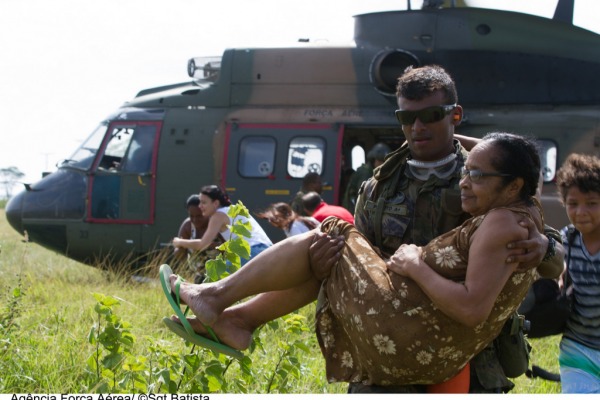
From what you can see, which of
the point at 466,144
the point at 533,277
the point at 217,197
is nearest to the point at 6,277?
the point at 217,197

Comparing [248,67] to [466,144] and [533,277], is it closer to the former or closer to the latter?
[466,144]

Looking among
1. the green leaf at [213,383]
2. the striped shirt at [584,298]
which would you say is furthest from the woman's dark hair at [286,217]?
the green leaf at [213,383]

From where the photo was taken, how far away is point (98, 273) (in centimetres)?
1020

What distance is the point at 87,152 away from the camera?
1129 cm

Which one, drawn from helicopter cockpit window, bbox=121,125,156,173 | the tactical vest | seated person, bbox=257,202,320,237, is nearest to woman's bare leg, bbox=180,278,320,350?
the tactical vest

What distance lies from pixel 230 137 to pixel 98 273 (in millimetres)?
2406

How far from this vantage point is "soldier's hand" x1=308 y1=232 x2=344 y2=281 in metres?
3.03

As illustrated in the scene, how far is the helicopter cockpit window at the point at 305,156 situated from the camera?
10.4 m

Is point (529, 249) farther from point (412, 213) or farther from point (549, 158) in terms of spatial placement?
point (549, 158)

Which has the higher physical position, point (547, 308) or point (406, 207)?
point (406, 207)

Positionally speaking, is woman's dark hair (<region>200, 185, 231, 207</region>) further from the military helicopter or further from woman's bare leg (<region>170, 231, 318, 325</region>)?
woman's bare leg (<region>170, 231, 318, 325</region>)

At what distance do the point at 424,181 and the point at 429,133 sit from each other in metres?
0.20

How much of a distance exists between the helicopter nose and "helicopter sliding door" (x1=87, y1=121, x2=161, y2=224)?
1.06 meters

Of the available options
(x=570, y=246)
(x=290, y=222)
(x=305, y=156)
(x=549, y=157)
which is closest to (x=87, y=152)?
(x=305, y=156)
